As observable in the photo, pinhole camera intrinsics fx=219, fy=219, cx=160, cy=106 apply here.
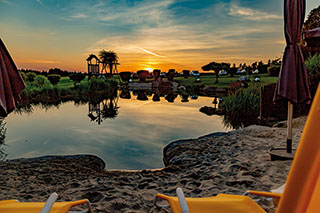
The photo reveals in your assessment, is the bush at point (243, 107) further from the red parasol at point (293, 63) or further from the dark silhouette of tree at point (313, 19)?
the red parasol at point (293, 63)

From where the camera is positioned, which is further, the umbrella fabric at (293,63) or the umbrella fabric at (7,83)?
the umbrella fabric at (293,63)

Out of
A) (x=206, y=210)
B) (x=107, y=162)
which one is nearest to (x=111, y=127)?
(x=107, y=162)

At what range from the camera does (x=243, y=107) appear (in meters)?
10.1

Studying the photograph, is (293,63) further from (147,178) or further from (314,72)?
(314,72)

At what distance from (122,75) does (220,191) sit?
121ft

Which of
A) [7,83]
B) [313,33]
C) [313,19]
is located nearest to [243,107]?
[313,19]

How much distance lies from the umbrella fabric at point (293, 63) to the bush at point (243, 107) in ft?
18.6

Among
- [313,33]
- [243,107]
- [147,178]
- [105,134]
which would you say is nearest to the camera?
[313,33]

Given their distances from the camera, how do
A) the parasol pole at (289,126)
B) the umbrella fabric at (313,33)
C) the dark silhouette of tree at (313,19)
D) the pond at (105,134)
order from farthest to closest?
the dark silhouette of tree at (313,19) → the pond at (105,134) → the parasol pole at (289,126) → the umbrella fabric at (313,33)

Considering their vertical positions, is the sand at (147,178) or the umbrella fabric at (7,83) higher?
the umbrella fabric at (7,83)

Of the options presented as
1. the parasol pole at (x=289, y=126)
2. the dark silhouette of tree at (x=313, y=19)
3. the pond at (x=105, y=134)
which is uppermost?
the dark silhouette of tree at (x=313, y=19)

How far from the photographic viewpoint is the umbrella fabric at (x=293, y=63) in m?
A: 3.19

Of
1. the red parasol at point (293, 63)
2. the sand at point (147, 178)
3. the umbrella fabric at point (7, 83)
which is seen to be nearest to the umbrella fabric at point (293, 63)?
the red parasol at point (293, 63)

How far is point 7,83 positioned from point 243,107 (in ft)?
32.0
